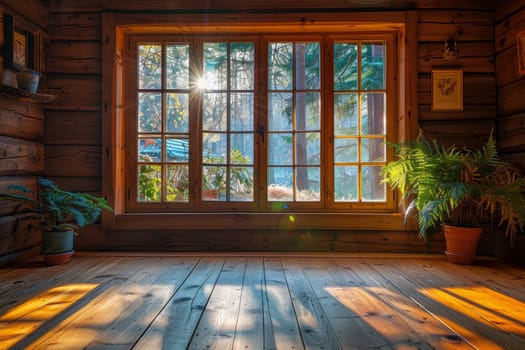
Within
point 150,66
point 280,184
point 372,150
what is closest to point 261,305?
point 280,184

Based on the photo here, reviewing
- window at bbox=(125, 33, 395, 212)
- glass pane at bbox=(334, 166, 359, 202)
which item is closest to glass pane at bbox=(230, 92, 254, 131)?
window at bbox=(125, 33, 395, 212)

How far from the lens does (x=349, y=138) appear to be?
2639 mm

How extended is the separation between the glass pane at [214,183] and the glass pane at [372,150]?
3.92 ft

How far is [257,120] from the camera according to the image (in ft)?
8.69

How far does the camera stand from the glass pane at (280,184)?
8.68ft

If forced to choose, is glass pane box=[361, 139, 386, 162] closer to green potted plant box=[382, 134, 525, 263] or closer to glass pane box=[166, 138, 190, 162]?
green potted plant box=[382, 134, 525, 263]

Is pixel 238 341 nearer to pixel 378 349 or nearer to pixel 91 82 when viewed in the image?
pixel 378 349

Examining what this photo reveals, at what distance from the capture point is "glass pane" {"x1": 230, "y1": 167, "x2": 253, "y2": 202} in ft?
8.71

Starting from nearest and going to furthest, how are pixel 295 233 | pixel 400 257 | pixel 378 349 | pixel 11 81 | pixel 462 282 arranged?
pixel 378 349
pixel 462 282
pixel 11 81
pixel 400 257
pixel 295 233

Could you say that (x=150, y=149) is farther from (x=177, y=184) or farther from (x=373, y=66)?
(x=373, y=66)

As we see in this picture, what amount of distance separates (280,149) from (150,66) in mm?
1323

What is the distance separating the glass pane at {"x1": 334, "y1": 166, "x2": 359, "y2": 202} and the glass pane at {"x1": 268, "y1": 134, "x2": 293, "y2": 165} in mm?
433

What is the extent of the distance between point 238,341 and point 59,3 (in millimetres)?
2945

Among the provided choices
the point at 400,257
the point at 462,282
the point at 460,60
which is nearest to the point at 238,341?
the point at 462,282
